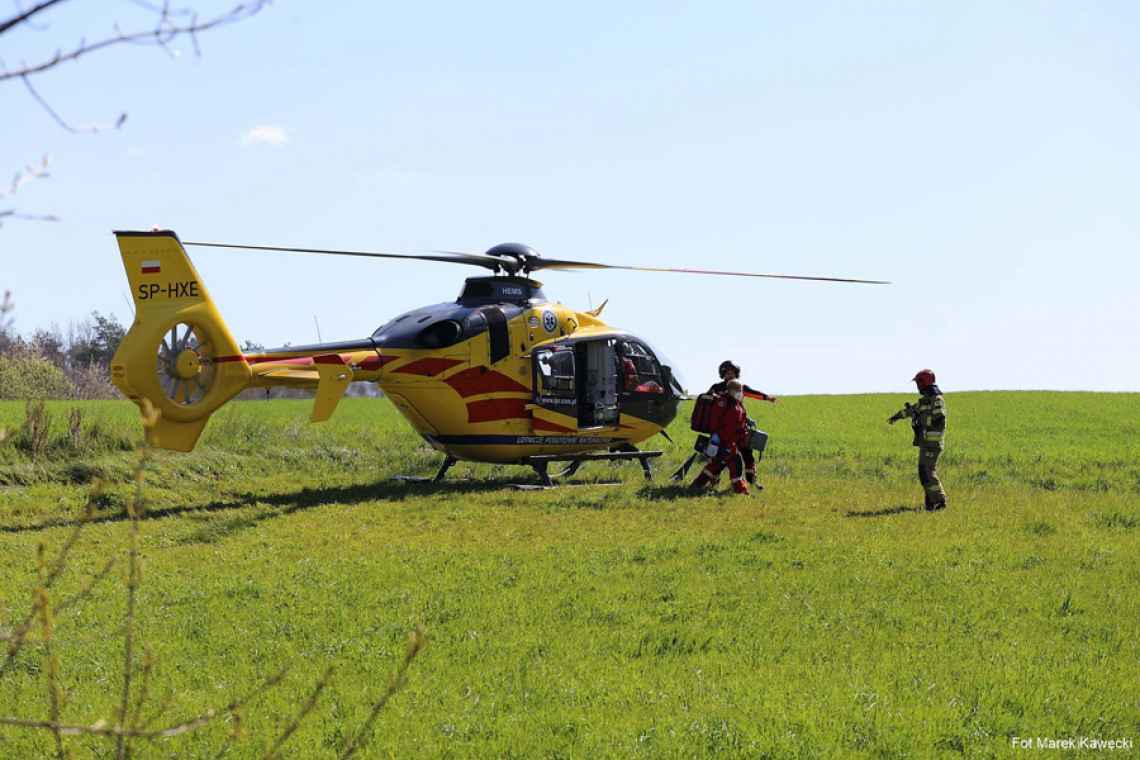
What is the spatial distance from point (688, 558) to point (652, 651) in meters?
3.59

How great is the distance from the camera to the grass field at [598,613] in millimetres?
7051

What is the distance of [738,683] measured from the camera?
7750mm

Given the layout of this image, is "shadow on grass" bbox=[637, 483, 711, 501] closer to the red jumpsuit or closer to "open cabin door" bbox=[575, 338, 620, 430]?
the red jumpsuit

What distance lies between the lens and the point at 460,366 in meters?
18.1

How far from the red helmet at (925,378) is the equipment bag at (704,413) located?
3272 millimetres

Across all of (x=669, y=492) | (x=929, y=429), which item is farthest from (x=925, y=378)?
(x=669, y=492)

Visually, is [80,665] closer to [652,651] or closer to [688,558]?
[652,651]

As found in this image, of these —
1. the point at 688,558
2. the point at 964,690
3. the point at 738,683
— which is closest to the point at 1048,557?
the point at 688,558

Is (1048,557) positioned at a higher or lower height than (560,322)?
lower

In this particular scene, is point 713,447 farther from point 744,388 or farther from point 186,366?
point 186,366

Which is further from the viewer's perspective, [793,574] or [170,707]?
[793,574]

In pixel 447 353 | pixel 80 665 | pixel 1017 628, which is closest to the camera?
pixel 80 665

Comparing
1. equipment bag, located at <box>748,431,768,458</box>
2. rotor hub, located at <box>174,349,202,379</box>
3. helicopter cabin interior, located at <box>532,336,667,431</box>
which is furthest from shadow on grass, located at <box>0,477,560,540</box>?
equipment bag, located at <box>748,431,768,458</box>

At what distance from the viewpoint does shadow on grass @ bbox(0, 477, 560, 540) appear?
51.2ft
